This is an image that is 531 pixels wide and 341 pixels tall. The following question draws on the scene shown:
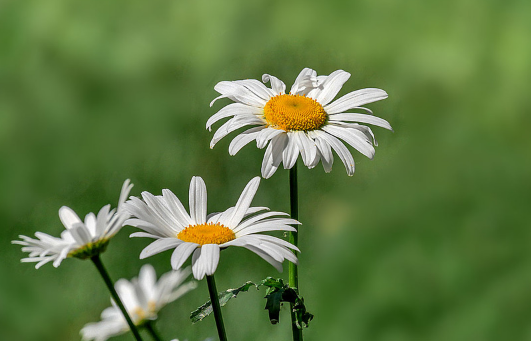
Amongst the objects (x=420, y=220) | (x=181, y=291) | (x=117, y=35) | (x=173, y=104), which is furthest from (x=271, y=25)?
(x=181, y=291)

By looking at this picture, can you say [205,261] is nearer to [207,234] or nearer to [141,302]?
[207,234]

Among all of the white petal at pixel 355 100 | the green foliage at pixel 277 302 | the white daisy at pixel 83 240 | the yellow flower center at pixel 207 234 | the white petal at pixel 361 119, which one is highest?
the white petal at pixel 355 100

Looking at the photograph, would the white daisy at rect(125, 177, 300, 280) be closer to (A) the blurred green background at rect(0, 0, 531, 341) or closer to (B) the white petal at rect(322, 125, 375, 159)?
(B) the white petal at rect(322, 125, 375, 159)

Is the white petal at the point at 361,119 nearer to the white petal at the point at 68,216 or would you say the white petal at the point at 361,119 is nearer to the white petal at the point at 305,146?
the white petal at the point at 305,146

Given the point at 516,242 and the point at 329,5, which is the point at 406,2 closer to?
the point at 329,5

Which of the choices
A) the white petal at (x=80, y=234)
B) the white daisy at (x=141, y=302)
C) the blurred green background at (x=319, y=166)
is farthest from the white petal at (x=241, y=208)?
the blurred green background at (x=319, y=166)

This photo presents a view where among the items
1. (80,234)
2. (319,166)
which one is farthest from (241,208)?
(319,166)
